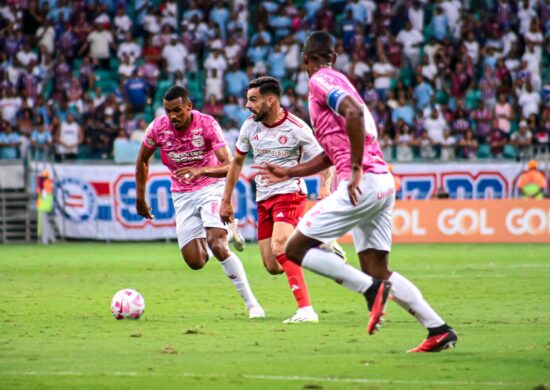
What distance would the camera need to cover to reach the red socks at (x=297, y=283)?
11938 millimetres

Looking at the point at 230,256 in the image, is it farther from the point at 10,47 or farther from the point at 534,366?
the point at 10,47

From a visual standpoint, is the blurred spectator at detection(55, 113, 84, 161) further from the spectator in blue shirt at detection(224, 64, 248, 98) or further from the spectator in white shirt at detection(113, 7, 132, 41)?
the spectator in blue shirt at detection(224, 64, 248, 98)

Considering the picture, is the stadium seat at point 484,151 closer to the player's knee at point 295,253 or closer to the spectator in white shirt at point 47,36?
the spectator in white shirt at point 47,36

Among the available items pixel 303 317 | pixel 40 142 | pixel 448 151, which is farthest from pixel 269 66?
pixel 303 317

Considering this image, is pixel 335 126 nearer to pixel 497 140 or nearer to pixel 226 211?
pixel 226 211

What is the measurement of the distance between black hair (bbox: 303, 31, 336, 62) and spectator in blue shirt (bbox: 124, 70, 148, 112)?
72.6ft

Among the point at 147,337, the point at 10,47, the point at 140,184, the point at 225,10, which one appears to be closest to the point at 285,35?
the point at 225,10

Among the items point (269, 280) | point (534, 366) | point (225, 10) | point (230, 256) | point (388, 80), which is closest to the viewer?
point (534, 366)

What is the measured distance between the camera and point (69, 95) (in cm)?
3127

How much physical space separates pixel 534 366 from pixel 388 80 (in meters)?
23.3

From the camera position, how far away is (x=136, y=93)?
31.2m

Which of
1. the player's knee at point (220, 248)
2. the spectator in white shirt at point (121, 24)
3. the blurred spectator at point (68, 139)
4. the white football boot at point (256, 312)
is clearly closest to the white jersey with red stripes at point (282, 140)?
the player's knee at point (220, 248)

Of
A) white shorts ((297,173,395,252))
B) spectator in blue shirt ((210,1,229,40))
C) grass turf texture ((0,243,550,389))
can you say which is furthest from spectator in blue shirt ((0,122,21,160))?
white shorts ((297,173,395,252))

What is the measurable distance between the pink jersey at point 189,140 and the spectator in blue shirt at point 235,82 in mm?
18236
